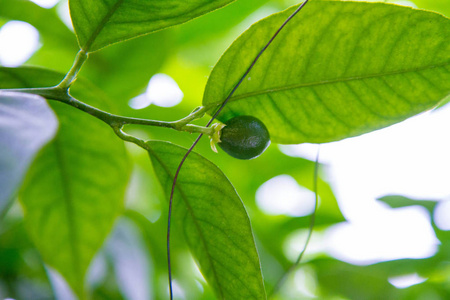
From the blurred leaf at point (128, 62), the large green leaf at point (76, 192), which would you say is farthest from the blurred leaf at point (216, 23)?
Result: the large green leaf at point (76, 192)

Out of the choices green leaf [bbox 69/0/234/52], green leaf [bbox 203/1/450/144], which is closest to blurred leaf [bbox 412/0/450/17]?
green leaf [bbox 203/1/450/144]

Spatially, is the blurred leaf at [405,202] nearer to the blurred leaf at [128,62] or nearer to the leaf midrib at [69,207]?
the blurred leaf at [128,62]

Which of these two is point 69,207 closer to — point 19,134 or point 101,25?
point 101,25

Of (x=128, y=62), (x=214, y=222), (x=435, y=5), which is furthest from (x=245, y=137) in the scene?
(x=435, y=5)

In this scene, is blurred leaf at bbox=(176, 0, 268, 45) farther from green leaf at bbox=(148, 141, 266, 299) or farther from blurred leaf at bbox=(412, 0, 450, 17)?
green leaf at bbox=(148, 141, 266, 299)

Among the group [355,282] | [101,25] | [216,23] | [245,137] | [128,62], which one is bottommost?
[355,282]

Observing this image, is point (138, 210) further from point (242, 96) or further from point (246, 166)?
point (242, 96)
